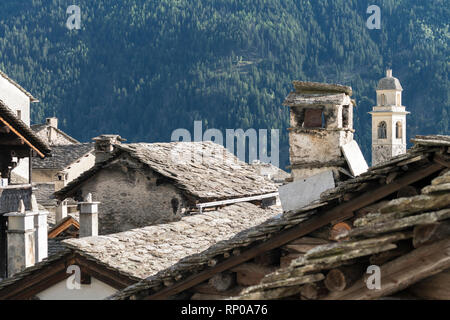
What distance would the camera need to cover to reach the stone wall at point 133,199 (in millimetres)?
17641

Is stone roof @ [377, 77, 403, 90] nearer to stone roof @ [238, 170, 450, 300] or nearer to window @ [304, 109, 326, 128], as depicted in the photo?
window @ [304, 109, 326, 128]

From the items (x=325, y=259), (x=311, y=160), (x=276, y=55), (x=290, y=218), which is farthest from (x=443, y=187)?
(x=276, y=55)

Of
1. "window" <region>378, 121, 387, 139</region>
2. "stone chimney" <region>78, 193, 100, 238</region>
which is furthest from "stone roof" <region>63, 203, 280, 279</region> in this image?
"window" <region>378, 121, 387, 139</region>

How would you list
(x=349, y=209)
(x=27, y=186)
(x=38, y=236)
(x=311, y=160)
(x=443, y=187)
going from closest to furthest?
1. (x=443, y=187)
2. (x=349, y=209)
3. (x=311, y=160)
4. (x=38, y=236)
5. (x=27, y=186)

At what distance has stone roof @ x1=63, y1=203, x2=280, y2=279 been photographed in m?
11.2

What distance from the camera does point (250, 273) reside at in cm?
737

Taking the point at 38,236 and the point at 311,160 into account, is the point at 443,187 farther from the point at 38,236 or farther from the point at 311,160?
the point at 38,236

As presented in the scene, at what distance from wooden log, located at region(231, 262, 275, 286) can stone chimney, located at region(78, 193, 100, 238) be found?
290 inches

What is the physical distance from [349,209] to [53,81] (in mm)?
154937

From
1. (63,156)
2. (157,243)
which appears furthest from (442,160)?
(63,156)

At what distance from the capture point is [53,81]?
511 ft

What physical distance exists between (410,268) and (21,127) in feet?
43.8

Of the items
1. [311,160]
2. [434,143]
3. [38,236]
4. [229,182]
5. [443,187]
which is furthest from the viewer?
[229,182]

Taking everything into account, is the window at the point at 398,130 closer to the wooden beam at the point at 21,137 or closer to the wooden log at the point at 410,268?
the wooden beam at the point at 21,137
